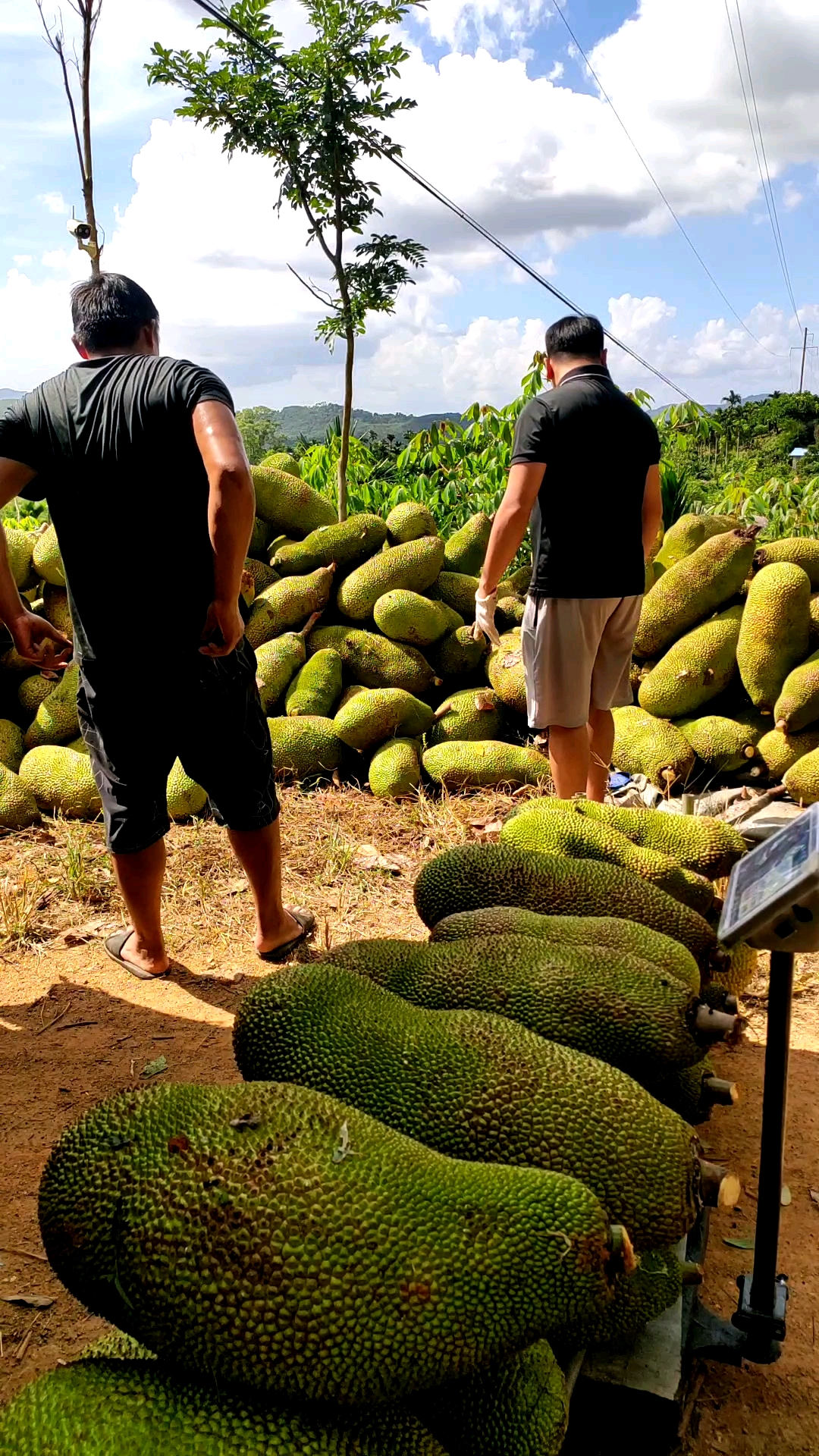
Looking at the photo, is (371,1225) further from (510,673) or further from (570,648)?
(510,673)

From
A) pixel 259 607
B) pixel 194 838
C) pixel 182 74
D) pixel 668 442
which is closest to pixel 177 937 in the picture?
pixel 194 838

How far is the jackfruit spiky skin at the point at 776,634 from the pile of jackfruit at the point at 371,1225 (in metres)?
2.97

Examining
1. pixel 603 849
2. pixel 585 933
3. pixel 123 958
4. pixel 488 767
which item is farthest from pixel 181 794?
pixel 585 933

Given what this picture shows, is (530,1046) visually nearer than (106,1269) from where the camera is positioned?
No

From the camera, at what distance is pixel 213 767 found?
109 inches

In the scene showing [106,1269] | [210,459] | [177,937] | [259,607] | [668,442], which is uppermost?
[668,442]

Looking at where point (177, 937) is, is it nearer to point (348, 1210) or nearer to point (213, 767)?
point (213, 767)

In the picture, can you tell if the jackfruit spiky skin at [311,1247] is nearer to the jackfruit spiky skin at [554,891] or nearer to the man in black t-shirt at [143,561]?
the jackfruit spiky skin at [554,891]

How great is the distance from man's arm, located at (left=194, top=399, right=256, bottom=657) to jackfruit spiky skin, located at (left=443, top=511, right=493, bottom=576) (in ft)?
9.64

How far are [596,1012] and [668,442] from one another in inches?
304

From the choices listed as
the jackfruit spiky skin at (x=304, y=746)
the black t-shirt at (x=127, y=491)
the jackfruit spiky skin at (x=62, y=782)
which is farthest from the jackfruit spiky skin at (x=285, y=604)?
the black t-shirt at (x=127, y=491)

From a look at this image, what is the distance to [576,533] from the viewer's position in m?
3.40

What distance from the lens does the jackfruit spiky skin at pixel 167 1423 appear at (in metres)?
0.90

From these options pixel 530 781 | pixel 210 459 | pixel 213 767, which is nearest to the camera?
pixel 210 459
